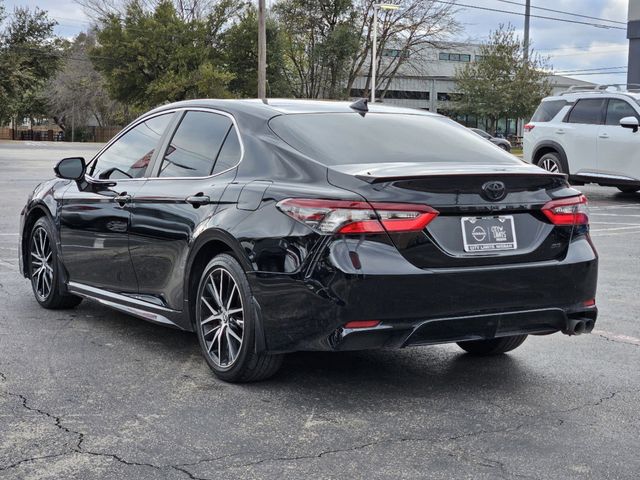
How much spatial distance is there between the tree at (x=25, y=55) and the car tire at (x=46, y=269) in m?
35.9

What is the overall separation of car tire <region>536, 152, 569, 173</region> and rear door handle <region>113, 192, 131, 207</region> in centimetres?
1348

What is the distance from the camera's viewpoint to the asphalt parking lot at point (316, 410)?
3.85 metres

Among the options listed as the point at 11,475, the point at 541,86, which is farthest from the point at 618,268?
the point at 541,86

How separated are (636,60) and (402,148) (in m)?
31.2

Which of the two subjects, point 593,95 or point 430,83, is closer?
point 593,95

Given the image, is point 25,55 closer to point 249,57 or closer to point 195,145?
point 249,57

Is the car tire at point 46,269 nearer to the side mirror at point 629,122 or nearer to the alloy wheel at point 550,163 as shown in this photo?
the side mirror at point 629,122

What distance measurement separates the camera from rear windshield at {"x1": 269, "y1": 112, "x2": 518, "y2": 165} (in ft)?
16.6

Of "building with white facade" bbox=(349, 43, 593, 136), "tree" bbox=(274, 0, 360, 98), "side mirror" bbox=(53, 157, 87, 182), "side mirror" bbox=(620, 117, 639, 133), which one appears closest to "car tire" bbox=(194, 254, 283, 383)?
"side mirror" bbox=(53, 157, 87, 182)

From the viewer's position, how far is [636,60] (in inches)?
1335

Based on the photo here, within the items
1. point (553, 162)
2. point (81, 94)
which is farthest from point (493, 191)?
point (81, 94)

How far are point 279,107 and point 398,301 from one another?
5.56 feet

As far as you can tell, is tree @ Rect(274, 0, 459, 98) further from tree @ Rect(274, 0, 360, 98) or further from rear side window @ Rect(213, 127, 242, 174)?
rear side window @ Rect(213, 127, 242, 174)

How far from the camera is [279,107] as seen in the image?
221 inches
